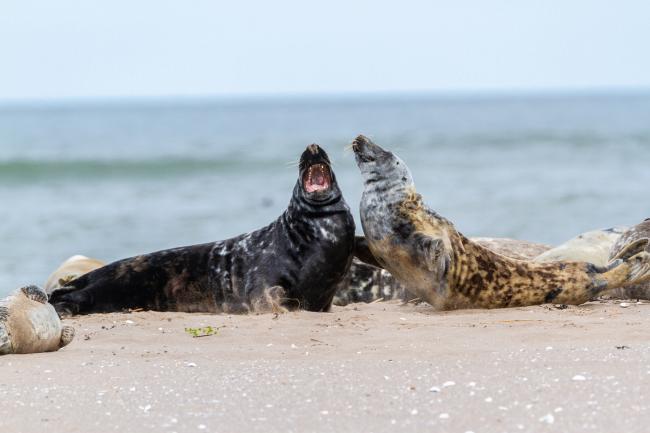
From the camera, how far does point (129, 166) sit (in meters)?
33.0

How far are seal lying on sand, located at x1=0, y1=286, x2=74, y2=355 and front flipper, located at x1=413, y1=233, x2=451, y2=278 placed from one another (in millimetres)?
2360

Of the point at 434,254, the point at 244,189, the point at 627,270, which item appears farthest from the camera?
the point at 244,189

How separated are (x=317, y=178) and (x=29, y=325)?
272 centimetres

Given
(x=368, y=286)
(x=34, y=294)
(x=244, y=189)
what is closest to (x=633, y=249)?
(x=368, y=286)

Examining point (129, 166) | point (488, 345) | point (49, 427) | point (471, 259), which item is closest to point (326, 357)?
point (488, 345)

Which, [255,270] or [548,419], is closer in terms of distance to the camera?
[548,419]

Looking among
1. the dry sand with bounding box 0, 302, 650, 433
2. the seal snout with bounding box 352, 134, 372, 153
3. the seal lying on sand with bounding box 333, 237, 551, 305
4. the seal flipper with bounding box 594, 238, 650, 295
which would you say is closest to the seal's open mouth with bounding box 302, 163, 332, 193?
the seal snout with bounding box 352, 134, 372, 153

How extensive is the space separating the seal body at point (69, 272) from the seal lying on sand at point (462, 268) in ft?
8.67

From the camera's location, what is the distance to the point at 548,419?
166 inches

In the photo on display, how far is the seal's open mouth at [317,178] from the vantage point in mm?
7949

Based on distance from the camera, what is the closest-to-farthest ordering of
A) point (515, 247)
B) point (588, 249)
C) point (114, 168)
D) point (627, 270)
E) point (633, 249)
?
point (627, 270), point (633, 249), point (588, 249), point (515, 247), point (114, 168)

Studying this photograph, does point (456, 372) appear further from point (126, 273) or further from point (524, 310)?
point (126, 273)

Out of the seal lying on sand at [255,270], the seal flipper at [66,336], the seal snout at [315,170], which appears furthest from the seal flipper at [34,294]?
the seal snout at [315,170]

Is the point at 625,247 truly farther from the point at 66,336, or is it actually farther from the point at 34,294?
the point at 34,294
